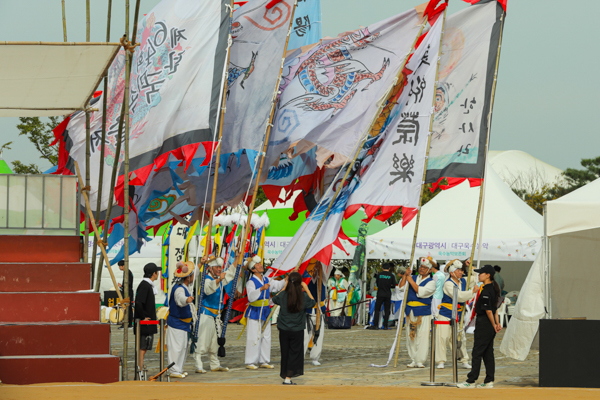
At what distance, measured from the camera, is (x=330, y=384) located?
1110cm

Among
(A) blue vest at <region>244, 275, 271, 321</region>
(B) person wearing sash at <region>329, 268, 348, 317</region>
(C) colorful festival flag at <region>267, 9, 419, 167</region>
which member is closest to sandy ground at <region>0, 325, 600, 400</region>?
(A) blue vest at <region>244, 275, 271, 321</region>

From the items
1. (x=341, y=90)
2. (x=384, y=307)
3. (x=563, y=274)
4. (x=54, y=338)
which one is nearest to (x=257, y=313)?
(x=341, y=90)

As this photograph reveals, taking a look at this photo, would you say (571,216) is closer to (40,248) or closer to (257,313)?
(257,313)

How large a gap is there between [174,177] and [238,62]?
235 centimetres

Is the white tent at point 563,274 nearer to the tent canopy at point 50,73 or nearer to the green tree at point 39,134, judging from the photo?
the tent canopy at point 50,73

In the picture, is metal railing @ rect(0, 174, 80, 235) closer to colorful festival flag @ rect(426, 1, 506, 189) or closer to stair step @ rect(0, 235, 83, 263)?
stair step @ rect(0, 235, 83, 263)

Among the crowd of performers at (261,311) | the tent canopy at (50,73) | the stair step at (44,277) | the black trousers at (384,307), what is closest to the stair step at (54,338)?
the stair step at (44,277)

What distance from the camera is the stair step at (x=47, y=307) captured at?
9.52 m

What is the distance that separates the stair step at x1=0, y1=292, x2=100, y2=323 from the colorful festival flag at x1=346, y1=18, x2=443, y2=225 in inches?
215

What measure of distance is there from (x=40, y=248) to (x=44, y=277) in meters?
0.62

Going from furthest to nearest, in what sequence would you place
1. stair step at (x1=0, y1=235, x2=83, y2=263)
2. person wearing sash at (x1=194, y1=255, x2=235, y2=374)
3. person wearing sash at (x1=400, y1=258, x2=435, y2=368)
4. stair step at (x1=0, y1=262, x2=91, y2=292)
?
person wearing sash at (x1=400, y1=258, x2=435, y2=368) < person wearing sash at (x1=194, y1=255, x2=235, y2=374) < stair step at (x1=0, y1=235, x2=83, y2=263) < stair step at (x1=0, y1=262, x2=91, y2=292)

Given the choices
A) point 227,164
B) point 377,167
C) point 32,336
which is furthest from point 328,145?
point 32,336

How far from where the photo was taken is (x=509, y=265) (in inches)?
1237

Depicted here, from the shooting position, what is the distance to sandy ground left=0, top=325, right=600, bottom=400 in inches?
342
